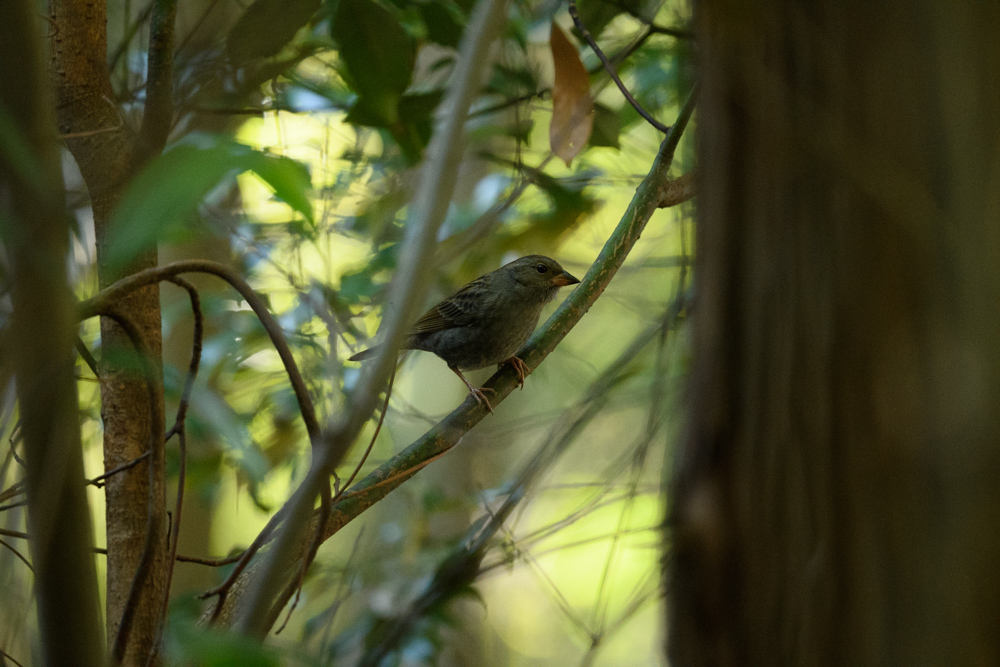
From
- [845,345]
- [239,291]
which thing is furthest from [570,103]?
[845,345]

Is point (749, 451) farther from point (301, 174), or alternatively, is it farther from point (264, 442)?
point (264, 442)

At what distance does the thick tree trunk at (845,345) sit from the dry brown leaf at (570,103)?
56.0 inches

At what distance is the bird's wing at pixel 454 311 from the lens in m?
4.64

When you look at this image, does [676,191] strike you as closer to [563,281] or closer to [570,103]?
[570,103]

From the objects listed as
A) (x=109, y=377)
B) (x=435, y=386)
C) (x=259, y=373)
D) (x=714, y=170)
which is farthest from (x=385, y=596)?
(x=435, y=386)

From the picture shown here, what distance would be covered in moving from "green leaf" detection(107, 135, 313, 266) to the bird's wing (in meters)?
3.74

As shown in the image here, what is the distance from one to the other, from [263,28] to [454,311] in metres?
2.66

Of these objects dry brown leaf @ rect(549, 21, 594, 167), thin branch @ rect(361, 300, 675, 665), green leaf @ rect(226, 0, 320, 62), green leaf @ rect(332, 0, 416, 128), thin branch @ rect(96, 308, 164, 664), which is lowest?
thin branch @ rect(361, 300, 675, 665)

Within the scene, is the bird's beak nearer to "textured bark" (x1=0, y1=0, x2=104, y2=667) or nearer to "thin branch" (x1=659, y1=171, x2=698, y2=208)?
"thin branch" (x1=659, y1=171, x2=698, y2=208)

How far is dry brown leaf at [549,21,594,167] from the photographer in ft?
8.11

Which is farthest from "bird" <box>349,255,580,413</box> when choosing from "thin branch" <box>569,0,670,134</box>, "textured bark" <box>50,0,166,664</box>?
"textured bark" <box>50,0,166,664</box>

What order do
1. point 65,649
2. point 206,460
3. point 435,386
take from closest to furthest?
point 65,649
point 206,460
point 435,386

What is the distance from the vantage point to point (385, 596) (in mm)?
4973

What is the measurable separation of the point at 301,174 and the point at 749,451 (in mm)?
701
